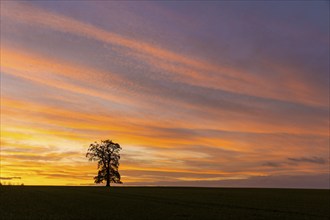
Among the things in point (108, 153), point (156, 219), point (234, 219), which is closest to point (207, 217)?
point (234, 219)

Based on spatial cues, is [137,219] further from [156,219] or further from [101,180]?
[101,180]

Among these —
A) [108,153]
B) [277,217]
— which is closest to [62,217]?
[277,217]

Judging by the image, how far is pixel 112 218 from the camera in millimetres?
29016

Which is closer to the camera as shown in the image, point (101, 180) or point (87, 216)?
point (87, 216)

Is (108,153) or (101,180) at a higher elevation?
(108,153)

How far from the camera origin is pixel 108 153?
Answer: 115875 mm

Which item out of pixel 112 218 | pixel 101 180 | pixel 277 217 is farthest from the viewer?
pixel 101 180

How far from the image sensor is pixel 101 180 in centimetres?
11538

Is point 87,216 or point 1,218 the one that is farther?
point 87,216

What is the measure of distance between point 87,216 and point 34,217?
382cm

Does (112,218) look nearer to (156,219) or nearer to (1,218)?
(156,219)

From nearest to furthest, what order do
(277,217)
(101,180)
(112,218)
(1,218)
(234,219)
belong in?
(1,218) < (112,218) < (234,219) < (277,217) < (101,180)

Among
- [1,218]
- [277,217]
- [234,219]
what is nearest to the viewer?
[1,218]

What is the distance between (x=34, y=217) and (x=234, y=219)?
47.0ft
